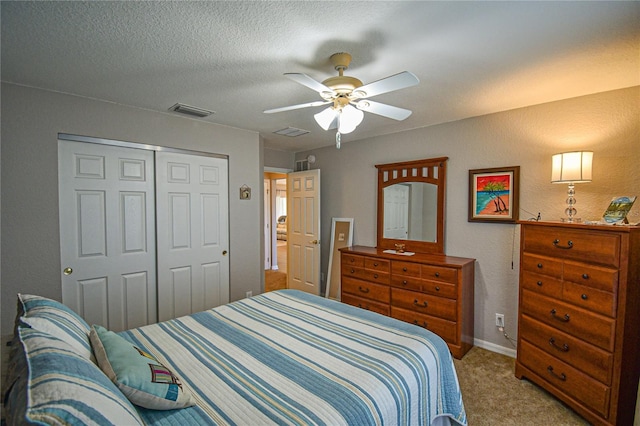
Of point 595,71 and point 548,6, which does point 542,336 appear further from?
point 548,6

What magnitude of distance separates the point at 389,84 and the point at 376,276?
2.30m

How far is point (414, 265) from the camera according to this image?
9.98ft

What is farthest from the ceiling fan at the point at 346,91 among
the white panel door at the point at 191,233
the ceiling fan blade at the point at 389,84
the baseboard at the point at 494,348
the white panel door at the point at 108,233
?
the baseboard at the point at 494,348

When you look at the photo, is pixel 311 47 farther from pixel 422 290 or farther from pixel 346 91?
pixel 422 290

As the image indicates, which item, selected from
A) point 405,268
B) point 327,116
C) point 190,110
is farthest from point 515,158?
point 190,110

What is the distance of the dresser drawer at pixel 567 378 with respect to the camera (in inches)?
72.7

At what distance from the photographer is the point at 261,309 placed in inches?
87.4

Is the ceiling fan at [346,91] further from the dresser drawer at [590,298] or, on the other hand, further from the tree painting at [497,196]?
the dresser drawer at [590,298]

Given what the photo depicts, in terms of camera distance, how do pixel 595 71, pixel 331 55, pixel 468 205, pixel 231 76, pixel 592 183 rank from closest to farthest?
pixel 331 55, pixel 595 71, pixel 231 76, pixel 592 183, pixel 468 205

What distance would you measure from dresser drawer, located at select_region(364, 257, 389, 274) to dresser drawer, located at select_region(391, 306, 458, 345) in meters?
0.46

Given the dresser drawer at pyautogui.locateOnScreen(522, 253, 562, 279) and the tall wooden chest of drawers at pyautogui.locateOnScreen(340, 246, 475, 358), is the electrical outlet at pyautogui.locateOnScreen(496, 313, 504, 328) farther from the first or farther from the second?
the dresser drawer at pyautogui.locateOnScreen(522, 253, 562, 279)

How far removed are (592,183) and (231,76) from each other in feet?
10.0

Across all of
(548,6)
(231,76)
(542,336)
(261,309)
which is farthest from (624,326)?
(231,76)

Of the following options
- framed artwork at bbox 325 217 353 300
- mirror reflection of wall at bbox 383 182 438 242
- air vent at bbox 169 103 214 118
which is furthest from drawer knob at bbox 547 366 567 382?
air vent at bbox 169 103 214 118
